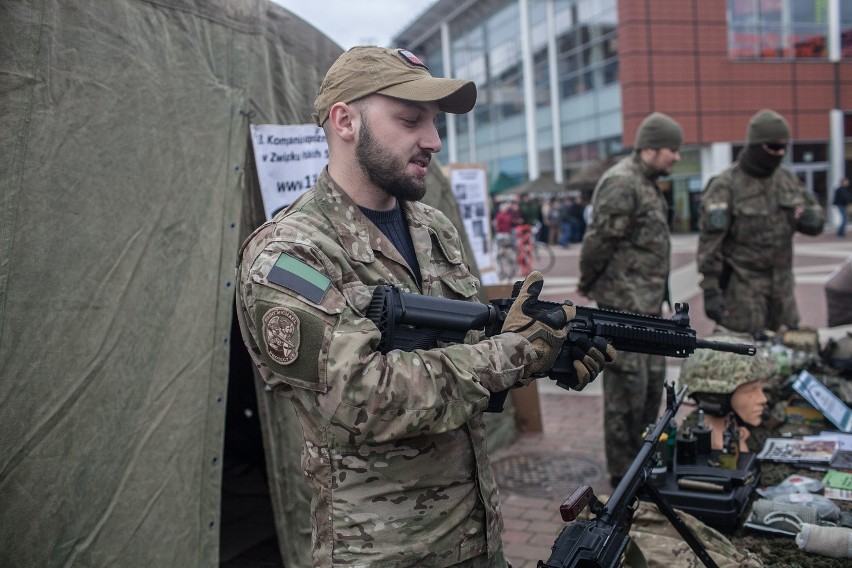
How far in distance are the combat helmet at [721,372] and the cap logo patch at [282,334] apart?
2183mm

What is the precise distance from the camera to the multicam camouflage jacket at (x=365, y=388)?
166 cm

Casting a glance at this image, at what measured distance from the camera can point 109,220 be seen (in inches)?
104

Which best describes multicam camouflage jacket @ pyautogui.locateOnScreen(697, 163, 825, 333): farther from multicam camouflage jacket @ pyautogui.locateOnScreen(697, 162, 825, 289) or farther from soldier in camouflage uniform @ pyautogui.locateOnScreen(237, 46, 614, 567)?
soldier in camouflage uniform @ pyautogui.locateOnScreen(237, 46, 614, 567)

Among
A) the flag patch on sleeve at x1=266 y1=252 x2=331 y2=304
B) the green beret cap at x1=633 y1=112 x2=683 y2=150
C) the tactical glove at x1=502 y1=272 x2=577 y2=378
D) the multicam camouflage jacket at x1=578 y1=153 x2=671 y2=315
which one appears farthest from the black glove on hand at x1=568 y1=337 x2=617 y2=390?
the green beret cap at x1=633 y1=112 x2=683 y2=150

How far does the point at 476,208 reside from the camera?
6.54 m

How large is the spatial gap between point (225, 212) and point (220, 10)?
2.87 ft

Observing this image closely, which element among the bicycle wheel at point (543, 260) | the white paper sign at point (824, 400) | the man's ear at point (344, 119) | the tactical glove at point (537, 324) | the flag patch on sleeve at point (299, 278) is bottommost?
the bicycle wheel at point (543, 260)

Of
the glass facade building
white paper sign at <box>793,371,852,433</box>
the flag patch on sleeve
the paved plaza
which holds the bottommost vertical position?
the paved plaza

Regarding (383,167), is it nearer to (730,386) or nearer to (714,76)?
(730,386)

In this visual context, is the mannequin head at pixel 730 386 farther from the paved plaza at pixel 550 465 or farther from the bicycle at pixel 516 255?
the bicycle at pixel 516 255

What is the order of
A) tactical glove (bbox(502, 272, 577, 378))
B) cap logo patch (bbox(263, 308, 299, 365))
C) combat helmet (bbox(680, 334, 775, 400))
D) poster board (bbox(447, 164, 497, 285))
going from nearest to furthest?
cap logo patch (bbox(263, 308, 299, 365))
tactical glove (bbox(502, 272, 577, 378))
combat helmet (bbox(680, 334, 775, 400))
poster board (bbox(447, 164, 497, 285))

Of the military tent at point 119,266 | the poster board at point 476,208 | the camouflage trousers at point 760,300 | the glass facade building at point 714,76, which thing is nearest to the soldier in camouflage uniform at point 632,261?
the camouflage trousers at point 760,300

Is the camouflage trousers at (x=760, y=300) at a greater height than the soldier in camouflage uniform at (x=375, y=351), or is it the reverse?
the soldier in camouflage uniform at (x=375, y=351)

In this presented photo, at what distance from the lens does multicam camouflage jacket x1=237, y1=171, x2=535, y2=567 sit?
5.43 feet
